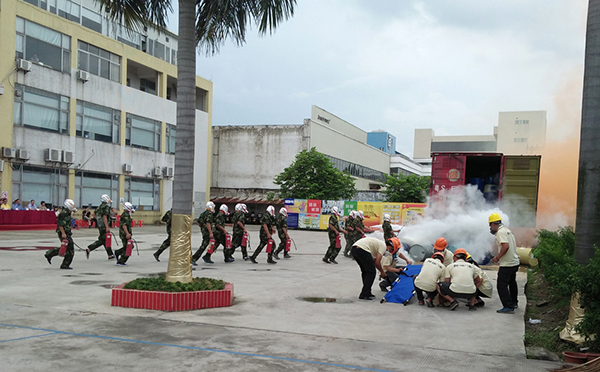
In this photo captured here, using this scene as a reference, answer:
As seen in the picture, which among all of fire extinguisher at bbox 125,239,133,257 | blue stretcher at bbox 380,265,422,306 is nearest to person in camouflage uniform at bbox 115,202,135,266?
fire extinguisher at bbox 125,239,133,257

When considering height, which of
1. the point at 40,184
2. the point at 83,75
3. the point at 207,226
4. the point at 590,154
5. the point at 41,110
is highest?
the point at 83,75

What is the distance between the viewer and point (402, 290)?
33.0 feet

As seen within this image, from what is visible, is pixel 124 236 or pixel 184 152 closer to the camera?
pixel 184 152

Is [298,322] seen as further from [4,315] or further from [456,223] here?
[456,223]

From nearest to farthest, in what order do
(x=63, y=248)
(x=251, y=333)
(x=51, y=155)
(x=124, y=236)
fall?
(x=251, y=333)
(x=63, y=248)
(x=124, y=236)
(x=51, y=155)

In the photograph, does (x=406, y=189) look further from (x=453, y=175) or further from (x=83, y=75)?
(x=453, y=175)

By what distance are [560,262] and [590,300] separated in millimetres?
3110

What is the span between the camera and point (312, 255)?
19.8 metres

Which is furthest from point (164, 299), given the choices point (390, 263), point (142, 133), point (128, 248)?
point (142, 133)

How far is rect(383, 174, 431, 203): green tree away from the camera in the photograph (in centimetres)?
5275

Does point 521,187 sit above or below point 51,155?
below

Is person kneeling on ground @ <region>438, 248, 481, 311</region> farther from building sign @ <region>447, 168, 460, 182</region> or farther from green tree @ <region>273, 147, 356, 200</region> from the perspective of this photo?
green tree @ <region>273, 147, 356, 200</region>

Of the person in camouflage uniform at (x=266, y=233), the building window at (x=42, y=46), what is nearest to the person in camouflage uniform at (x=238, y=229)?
the person in camouflage uniform at (x=266, y=233)

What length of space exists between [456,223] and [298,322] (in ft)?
30.4
